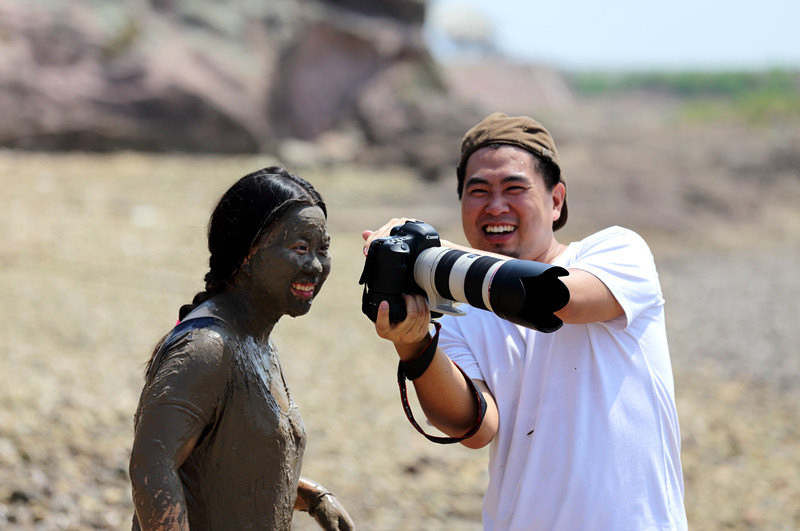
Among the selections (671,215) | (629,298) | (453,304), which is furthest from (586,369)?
(671,215)

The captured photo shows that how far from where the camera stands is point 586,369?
7.50 ft

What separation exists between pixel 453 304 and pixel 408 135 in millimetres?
14278

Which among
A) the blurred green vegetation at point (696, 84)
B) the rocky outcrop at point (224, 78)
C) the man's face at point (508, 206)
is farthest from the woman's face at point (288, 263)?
the blurred green vegetation at point (696, 84)

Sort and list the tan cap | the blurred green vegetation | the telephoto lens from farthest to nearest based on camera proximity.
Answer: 1. the blurred green vegetation
2. the tan cap
3. the telephoto lens

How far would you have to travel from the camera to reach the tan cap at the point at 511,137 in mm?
2514

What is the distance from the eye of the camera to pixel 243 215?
77.9 inches

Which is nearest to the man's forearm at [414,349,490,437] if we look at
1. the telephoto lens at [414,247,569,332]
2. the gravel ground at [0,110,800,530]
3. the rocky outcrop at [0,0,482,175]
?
the telephoto lens at [414,247,569,332]

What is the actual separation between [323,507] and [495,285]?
74cm

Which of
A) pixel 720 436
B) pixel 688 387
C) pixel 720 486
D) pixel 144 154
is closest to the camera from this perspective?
pixel 720 486

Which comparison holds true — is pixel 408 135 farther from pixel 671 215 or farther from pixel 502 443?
pixel 502 443

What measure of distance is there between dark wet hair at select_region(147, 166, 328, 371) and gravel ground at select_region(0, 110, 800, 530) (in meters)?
0.35

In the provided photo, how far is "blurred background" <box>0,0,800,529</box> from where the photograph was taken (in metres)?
5.25

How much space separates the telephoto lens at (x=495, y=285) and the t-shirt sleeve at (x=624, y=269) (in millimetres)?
233

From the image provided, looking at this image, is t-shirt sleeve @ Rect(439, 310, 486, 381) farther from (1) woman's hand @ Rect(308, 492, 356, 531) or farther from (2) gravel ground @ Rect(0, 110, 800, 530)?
(2) gravel ground @ Rect(0, 110, 800, 530)
